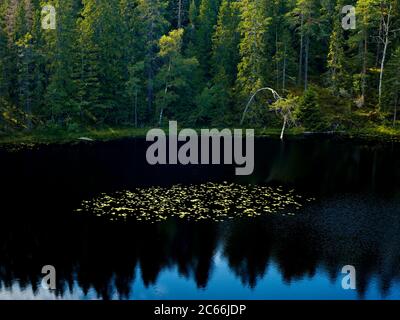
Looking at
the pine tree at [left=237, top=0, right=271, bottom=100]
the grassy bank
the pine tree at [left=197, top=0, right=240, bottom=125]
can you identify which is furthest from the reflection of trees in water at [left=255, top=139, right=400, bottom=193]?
the pine tree at [left=237, top=0, right=271, bottom=100]

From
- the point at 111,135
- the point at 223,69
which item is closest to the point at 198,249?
the point at 111,135

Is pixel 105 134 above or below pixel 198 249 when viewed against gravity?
above

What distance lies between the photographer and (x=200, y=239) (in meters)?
30.5

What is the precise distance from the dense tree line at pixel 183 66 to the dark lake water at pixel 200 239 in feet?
61.4

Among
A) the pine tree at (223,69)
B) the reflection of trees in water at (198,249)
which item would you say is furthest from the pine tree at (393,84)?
the reflection of trees in water at (198,249)

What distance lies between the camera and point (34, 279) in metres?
25.7

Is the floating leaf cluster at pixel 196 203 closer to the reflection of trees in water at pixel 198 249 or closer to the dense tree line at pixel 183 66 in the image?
the reflection of trees in water at pixel 198 249

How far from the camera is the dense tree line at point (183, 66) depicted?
6338 centimetres

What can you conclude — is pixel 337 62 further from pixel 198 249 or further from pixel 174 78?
pixel 198 249

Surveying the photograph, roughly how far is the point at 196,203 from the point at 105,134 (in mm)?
30144

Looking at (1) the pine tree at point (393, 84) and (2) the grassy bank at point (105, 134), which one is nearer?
(2) the grassy bank at point (105, 134)

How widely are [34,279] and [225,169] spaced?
25.2 meters

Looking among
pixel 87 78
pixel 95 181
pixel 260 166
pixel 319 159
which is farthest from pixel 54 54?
pixel 319 159

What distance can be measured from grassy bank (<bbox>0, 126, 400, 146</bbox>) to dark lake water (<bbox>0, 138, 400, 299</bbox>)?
11.5 meters
